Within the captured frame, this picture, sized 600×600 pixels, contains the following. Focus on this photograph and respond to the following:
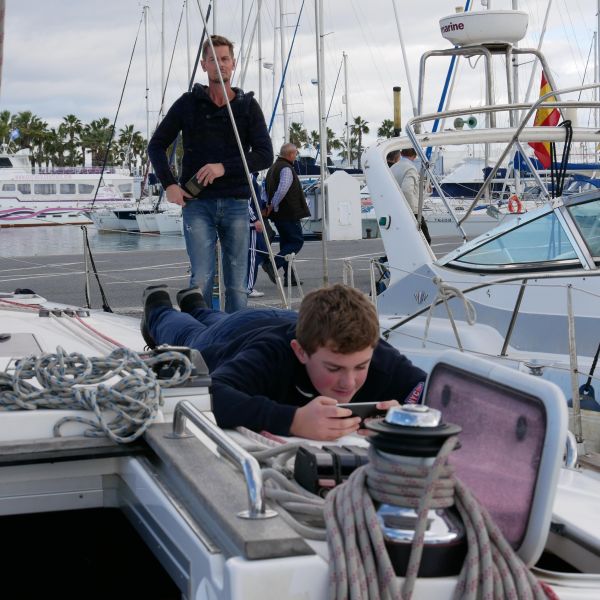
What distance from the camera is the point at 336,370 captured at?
305 centimetres

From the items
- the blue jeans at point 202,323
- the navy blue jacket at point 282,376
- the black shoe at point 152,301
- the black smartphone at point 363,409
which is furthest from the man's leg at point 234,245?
the black smartphone at point 363,409

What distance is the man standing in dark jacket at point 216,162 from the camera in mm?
6383

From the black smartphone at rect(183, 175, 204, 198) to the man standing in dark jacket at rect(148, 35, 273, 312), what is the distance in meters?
0.03

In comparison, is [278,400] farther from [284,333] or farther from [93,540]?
→ [93,540]

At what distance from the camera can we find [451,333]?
18.9 feet

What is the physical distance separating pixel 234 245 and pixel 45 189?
56849 millimetres

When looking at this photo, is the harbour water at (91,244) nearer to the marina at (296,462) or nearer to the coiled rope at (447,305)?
the coiled rope at (447,305)

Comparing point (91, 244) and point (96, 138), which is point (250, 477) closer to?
point (91, 244)

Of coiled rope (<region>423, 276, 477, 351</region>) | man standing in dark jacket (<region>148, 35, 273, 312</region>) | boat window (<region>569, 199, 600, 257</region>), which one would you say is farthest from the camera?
man standing in dark jacket (<region>148, 35, 273, 312</region>)

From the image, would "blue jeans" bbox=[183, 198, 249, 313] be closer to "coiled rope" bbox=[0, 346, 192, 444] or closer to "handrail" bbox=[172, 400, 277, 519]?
"coiled rope" bbox=[0, 346, 192, 444]

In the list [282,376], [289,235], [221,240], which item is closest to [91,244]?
[289,235]

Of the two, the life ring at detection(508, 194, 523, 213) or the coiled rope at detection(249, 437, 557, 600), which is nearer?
the coiled rope at detection(249, 437, 557, 600)

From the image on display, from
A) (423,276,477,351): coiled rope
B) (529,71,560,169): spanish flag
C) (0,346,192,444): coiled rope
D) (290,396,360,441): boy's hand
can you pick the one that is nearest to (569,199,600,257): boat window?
(423,276,477,351): coiled rope

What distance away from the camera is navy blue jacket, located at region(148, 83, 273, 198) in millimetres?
6406
